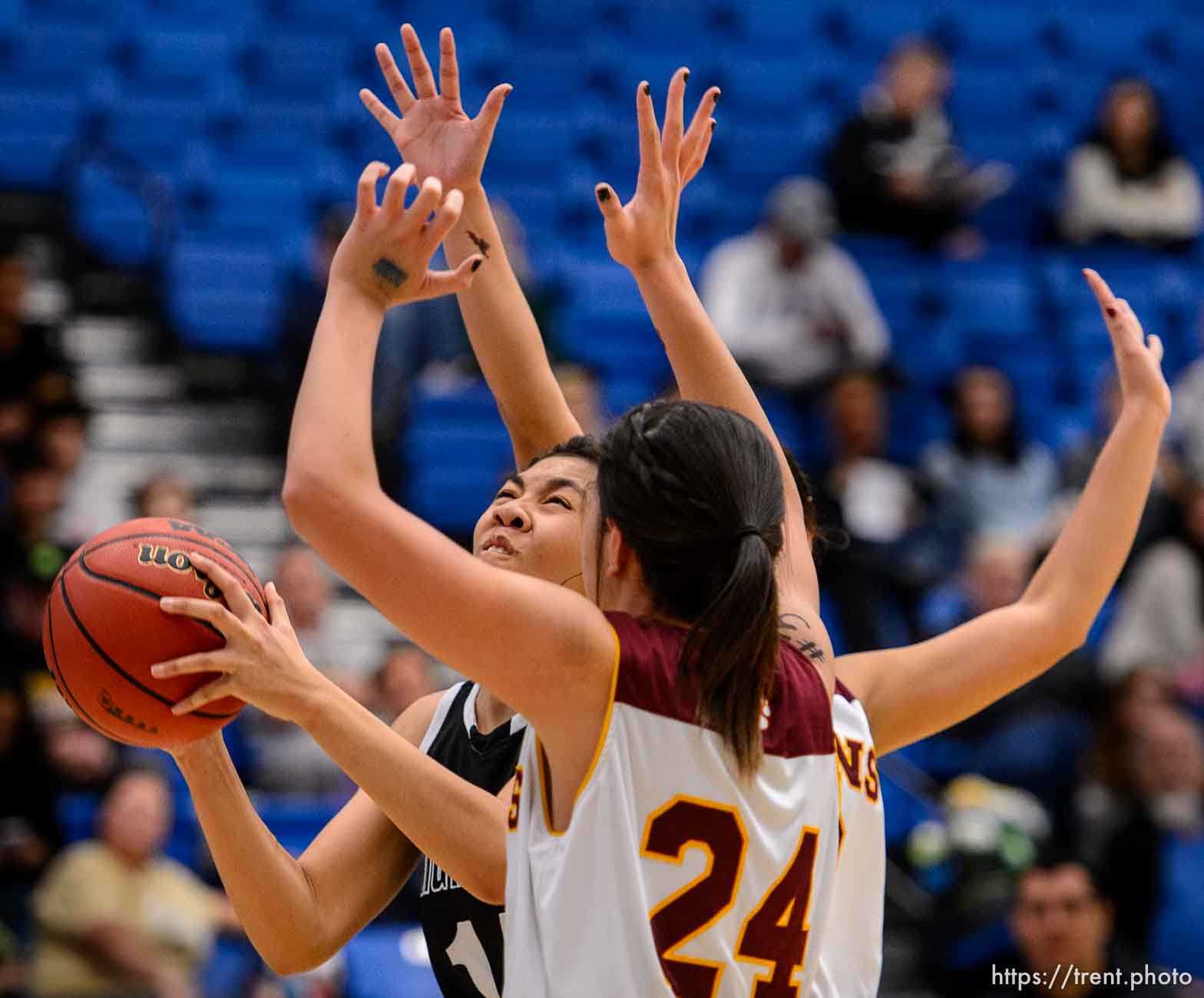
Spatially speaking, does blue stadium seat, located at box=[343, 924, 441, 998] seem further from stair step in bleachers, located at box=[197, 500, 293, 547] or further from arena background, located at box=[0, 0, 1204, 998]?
stair step in bleachers, located at box=[197, 500, 293, 547]

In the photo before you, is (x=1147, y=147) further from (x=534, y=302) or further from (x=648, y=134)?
(x=648, y=134)

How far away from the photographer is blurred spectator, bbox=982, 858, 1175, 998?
502 cm

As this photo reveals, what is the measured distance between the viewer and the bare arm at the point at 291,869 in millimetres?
2467

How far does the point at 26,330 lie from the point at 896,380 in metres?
4.09

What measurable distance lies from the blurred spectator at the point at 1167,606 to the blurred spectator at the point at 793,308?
1729mm

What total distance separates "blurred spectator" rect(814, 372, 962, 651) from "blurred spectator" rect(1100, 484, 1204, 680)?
2.61 feet

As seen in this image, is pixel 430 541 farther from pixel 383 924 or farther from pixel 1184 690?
pixel 1184 690

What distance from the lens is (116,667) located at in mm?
2340

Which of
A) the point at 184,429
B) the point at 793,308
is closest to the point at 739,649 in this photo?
the point at 793,308

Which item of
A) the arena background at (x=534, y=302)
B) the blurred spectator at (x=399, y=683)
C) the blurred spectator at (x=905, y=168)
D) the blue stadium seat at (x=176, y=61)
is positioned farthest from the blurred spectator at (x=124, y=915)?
the blurred spectator at (x=905, y=168)

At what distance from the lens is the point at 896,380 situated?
8477 mm

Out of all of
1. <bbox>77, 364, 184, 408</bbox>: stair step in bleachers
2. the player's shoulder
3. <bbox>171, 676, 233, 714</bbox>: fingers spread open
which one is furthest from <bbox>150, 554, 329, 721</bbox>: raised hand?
<bbox>77, 364, 184, 408</bbox>: stair step in bleachers

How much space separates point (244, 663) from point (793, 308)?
6432 millimetres

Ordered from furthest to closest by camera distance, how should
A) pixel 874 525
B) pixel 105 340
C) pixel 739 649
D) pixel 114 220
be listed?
pixel 114 220 → pixel 105 340 → pixel 874 525 → pixel 739 649
